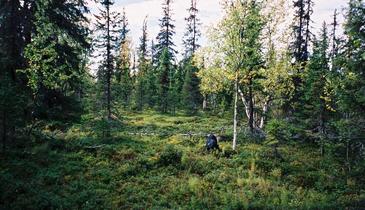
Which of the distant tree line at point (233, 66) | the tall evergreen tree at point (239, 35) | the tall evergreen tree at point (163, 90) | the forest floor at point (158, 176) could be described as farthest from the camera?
the tall evergreen tree at point (163, 90)

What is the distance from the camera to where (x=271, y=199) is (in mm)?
17344

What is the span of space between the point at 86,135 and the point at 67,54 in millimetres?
6102

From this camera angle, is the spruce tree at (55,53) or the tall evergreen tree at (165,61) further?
the tall evergreen tree at (165,61)

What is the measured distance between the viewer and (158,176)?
19703mm

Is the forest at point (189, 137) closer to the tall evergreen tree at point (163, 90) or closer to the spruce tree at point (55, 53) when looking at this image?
the spruce tree at point (55, 53)

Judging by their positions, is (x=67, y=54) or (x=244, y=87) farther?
(x=244, y=87)

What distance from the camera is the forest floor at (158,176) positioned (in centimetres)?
1622

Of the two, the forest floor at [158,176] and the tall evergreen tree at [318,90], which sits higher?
the tall evergreen tree at [318,90]

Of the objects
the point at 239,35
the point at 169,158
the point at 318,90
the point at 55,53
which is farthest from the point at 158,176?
the point at 318,90

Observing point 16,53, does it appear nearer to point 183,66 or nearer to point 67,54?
point 67,54

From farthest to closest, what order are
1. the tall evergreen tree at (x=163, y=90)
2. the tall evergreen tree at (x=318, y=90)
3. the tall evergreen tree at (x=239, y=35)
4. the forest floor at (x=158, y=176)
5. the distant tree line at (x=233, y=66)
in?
the tall evergreen tree at (x=163, y=90)
the tall evergreen tree at (x=318, y=90)
the tall evergreen tree at (x=239, y=35)
the distant tree line at (x=233, y=66)
the forest floor at (x=158, y=176)

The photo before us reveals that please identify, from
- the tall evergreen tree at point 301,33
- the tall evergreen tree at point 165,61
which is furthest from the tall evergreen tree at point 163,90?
the tall evergreen tree at point 301,33

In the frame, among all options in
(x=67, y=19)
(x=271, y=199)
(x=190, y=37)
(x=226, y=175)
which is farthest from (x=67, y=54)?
(x=190, y=37)

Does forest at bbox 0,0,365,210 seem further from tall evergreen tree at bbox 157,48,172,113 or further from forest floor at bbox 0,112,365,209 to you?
tall evergreen tree at bbox 157,48,172,113
